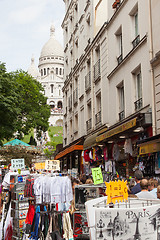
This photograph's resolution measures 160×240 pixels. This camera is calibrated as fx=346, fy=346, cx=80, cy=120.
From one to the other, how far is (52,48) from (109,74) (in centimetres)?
11258

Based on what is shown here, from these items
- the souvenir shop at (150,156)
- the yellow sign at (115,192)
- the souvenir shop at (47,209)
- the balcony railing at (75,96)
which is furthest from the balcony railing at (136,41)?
the balcony railing at (75,96)

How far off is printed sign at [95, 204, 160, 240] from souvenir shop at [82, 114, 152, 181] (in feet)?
23.7

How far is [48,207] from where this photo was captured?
288 inches

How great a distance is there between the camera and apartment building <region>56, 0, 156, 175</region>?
12.2 meters

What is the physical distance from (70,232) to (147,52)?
296 inches

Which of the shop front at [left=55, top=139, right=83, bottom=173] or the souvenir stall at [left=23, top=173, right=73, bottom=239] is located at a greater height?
the shop front at [left=55, top=139, right=83, bottom=173]

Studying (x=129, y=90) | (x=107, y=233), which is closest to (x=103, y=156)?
(x=129, y=90)

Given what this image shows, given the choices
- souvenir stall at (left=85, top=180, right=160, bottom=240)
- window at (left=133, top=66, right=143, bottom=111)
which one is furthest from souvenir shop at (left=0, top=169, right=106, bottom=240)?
window at (left=133, top=66, right=143, bottom=111)

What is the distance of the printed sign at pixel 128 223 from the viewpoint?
10.9 ft

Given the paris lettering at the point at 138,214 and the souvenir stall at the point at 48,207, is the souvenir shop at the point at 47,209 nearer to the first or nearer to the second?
the souvenir stall at the point at 48,207

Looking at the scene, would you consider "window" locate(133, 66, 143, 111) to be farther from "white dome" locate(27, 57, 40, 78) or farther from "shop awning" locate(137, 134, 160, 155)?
"white dome" locate(27, 57, 40, 78)

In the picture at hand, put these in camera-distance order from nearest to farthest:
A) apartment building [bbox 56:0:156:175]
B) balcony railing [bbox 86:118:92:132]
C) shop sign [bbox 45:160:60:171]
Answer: shop sign [bbox 45:160:60:171] → apartment building [bbox 56:0:156:175] → balcony railing [bbox 86:118:92:132]

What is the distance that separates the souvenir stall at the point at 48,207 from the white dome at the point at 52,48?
119 metres

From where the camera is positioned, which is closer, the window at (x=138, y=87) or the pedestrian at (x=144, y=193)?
the pedestrian at (x=144, y=193)
